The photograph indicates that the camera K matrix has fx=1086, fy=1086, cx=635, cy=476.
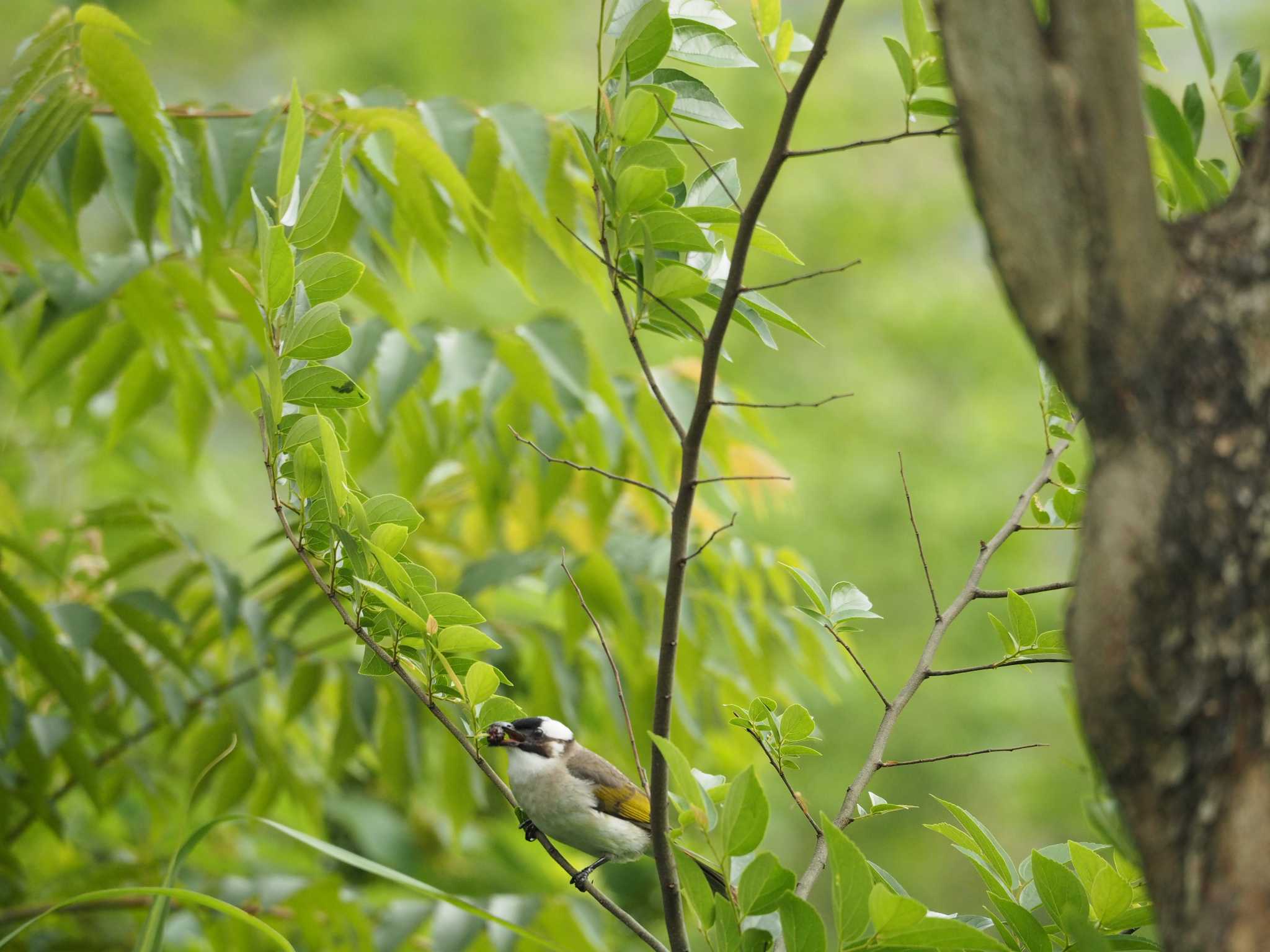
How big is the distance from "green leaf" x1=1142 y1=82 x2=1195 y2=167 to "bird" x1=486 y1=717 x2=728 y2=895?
147cm

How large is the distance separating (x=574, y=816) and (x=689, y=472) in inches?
51.9

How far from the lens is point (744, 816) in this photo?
87 cm

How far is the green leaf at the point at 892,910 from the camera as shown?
2.76 feet

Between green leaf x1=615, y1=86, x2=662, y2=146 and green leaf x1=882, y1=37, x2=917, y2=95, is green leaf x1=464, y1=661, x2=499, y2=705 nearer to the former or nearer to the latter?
green leaf x1=615, y1=86, x2=662, y2=146

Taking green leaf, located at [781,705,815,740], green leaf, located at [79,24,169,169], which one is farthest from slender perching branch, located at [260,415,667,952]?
green leaf, located at [79,24,169,169]

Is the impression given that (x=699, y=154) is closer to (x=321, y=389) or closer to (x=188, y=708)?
(x=321, y=389)

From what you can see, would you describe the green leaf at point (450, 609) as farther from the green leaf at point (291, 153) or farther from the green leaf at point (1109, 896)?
the green leaf at point (1109, 896)

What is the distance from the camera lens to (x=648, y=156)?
98cm

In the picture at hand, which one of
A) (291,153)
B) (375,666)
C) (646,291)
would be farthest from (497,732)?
(291,153)

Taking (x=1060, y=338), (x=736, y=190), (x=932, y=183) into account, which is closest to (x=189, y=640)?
(x=736, y=190)

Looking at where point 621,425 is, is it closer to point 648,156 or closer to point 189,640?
point 189,640

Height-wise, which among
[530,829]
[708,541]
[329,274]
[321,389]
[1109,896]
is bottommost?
[530,829]

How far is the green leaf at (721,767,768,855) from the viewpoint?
0.86 metres

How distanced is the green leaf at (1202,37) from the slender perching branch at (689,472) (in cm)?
31
